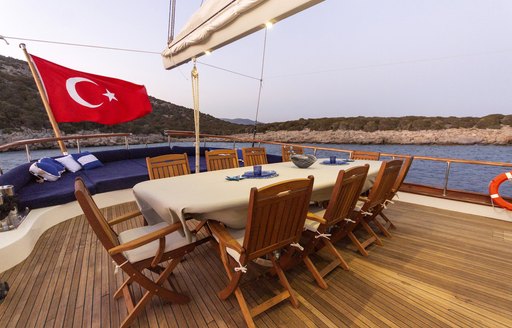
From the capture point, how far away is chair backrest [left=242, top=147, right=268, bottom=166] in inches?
133

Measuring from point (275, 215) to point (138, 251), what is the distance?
902mm

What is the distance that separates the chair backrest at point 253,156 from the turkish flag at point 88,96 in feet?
8.98

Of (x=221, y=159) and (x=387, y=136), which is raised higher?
(x=221, y=159)

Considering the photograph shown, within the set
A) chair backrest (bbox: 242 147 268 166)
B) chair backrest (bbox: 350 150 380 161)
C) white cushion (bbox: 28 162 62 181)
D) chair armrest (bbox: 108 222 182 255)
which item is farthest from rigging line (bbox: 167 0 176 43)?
chair backrest (bbox: 350 150 380 161)

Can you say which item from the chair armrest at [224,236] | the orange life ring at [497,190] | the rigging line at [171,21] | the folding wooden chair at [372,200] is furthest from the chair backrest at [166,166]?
the orange life ring at [497,190]

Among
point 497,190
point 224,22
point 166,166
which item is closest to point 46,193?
point 166,166

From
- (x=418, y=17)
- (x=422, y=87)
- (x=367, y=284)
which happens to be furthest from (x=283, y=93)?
(x=422, y=87)

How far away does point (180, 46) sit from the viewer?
6.93 ft

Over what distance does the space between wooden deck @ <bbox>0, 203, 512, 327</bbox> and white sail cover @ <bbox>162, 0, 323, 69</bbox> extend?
185 centimetres

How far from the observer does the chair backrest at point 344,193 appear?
1625 millimetres

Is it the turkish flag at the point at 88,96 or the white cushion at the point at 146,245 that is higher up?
the turkish flag at the point at 88,96

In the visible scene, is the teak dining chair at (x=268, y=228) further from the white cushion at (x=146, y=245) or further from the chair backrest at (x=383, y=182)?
the chair backrest at (x=383, y=182)

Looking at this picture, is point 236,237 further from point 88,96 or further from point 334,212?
point 88,96

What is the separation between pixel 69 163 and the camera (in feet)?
13.5
